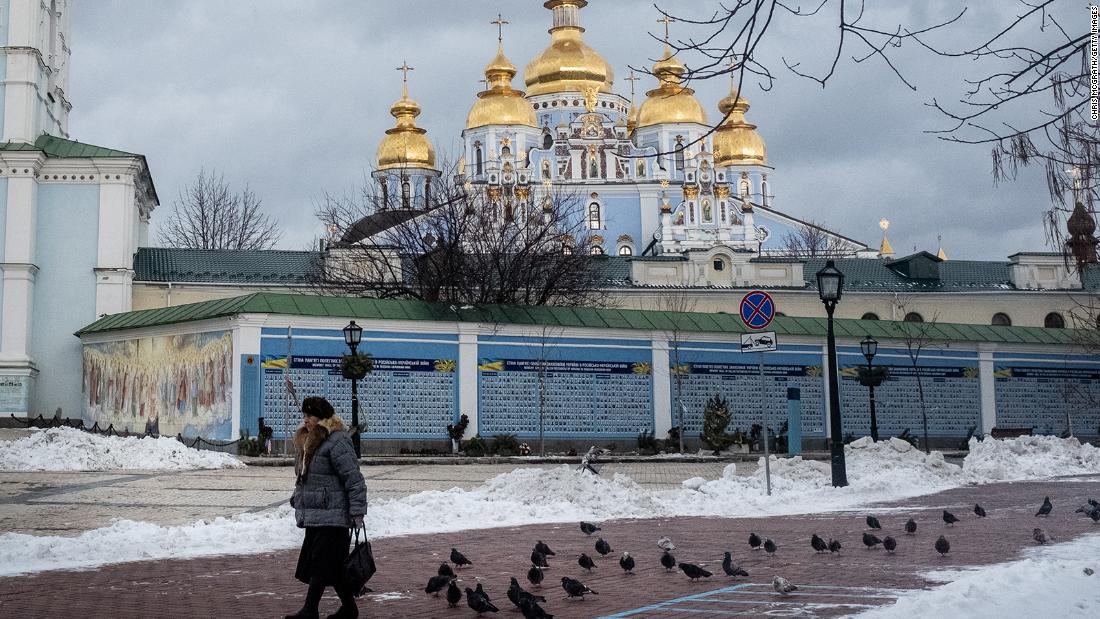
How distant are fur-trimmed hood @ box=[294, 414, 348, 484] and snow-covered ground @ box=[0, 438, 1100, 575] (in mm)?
3451

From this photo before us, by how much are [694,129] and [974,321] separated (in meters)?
36.0

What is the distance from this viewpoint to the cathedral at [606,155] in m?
79.8

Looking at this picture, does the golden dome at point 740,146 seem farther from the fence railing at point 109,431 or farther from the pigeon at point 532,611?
the pigeon at point 532,611

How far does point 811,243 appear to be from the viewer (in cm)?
8181

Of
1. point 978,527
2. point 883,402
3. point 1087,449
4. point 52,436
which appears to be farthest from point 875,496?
point 883,402

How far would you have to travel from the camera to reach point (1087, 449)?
24.6 m

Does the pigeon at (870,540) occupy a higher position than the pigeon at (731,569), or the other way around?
the pigeon at (870,540)

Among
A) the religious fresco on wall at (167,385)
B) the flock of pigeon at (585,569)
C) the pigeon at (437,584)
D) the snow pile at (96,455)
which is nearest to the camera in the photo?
the flock of pigeon at (585,569)

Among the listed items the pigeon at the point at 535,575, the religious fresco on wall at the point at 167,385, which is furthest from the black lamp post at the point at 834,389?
the religious fresco on wall at the point at 167,385

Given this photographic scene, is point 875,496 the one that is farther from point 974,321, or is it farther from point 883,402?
point 974,321

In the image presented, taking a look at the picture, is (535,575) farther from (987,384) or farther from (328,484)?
(987,384)

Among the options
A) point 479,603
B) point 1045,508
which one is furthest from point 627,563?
point 1045,508

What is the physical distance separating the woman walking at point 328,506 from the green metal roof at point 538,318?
21042 mm

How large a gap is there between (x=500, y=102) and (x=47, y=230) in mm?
46822
